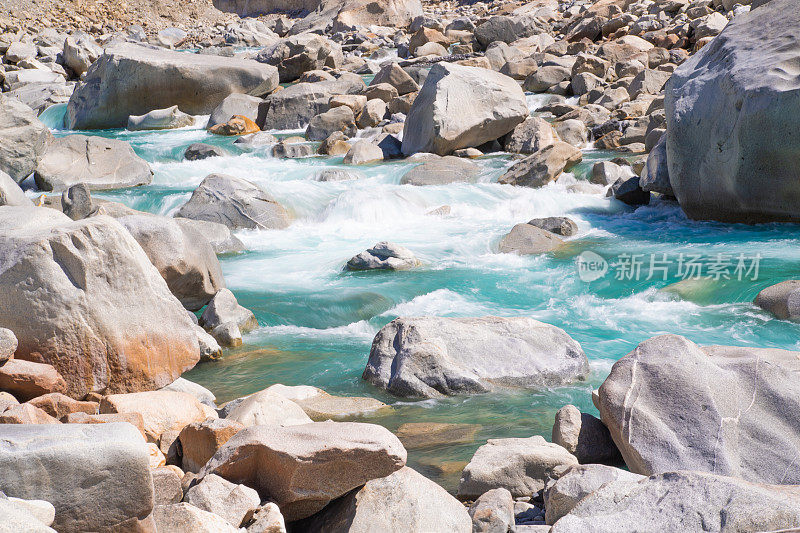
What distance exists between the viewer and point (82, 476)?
2.46 m

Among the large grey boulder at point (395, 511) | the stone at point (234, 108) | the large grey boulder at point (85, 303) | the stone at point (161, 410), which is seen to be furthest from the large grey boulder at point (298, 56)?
the large grey boulder at point (395, 511)

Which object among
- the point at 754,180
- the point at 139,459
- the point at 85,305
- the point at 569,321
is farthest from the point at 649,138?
the point at 139,459

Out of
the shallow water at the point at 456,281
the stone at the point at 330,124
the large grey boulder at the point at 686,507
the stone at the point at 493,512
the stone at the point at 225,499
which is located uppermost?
the stone at the point at 330,124

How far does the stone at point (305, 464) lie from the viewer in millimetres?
2996

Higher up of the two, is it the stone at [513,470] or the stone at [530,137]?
the stone at [530,137]

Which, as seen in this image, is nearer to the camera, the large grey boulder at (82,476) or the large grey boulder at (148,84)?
the large grey boulder at (82,476)

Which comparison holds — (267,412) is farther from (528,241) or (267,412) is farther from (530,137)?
(530,137)

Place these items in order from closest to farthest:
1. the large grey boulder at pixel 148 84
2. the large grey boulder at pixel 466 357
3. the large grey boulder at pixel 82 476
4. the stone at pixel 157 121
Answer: the large grey boulder at pixel 82 476, the large grey boulder at pixel 466 357, the stone at pixel 157 121, the large grey boulder at pixel 148 84

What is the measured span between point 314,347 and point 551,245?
3.92 m

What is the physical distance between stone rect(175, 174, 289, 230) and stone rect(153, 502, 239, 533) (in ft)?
25.6

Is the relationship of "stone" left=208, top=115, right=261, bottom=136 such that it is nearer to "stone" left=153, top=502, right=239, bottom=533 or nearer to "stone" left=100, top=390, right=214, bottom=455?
"stone" left=100, top=390, right=214, bottom=455

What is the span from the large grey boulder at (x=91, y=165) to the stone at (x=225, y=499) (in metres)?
9.33

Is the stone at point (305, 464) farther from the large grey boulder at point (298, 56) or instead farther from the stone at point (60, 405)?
the large grey boulder at point (298, 56)

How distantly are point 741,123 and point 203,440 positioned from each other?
298 inches
